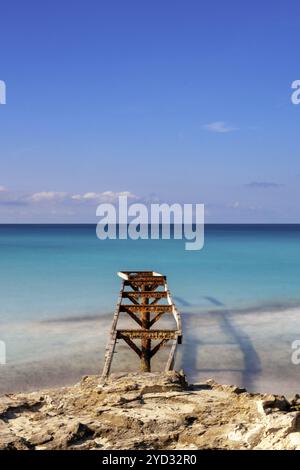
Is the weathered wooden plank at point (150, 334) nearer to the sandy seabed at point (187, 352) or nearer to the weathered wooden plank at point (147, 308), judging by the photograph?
the weathered wooden plank at point (147, 308)

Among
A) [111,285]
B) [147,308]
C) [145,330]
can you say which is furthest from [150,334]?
[111,285]

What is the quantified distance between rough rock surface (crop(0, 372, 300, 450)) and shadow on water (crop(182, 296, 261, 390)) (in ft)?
17.2

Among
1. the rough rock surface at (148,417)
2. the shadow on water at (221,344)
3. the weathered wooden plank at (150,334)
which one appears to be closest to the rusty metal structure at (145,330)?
the weathered wooden plank at (150,334)

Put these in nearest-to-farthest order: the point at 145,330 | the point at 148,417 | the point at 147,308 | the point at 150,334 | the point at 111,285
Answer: the point at 148,417, the point at 150,334, the point at 145,330, the point at 147,308, the point at 111,285

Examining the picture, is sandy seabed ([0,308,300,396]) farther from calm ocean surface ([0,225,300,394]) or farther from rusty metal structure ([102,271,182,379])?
rusty metal structure ([102,271,182,379])

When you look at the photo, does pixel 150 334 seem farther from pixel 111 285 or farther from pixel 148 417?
pixel 111 285

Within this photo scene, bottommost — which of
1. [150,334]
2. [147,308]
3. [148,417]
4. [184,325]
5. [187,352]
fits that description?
[187,352]

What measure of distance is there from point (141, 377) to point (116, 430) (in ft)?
5.77

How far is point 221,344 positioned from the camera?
15.1 m

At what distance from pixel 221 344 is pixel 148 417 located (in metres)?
9.54

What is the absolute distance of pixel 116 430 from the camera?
5.65m

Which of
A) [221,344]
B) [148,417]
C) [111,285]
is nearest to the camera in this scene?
[148,417]

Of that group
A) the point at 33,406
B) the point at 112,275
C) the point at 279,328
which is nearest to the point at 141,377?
the point at 33,406
